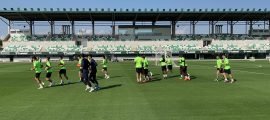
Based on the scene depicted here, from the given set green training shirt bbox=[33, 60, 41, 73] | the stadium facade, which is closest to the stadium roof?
the stadium facade

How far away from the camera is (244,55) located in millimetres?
97062

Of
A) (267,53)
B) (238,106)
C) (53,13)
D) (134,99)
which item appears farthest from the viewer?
(267,53)

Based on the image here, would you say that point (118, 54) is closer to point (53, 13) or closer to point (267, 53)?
point (53, 13)

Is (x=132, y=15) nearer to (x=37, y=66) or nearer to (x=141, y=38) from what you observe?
(x=141, y=38)

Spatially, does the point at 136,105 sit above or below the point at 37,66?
below

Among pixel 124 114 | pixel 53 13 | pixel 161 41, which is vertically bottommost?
pixel 124 114

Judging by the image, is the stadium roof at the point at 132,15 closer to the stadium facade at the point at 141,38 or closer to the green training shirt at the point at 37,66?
the stadium facade at the point at 141,38

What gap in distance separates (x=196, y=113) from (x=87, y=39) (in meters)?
89.0

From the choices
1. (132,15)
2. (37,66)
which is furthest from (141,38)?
(37,66)

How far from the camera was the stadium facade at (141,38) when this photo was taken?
91.9 meters

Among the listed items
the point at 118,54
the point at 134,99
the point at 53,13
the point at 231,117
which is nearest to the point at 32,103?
the point at 134,99

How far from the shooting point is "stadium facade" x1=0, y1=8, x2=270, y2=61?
91.9 metres

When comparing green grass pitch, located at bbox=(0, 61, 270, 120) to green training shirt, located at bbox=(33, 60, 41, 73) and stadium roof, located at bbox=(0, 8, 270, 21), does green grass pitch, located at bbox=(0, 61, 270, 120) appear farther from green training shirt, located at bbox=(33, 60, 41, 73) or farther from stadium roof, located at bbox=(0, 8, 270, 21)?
stadium roof, located at bbox=(0, 8, 270, 21)

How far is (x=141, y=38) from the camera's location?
10012 cm
